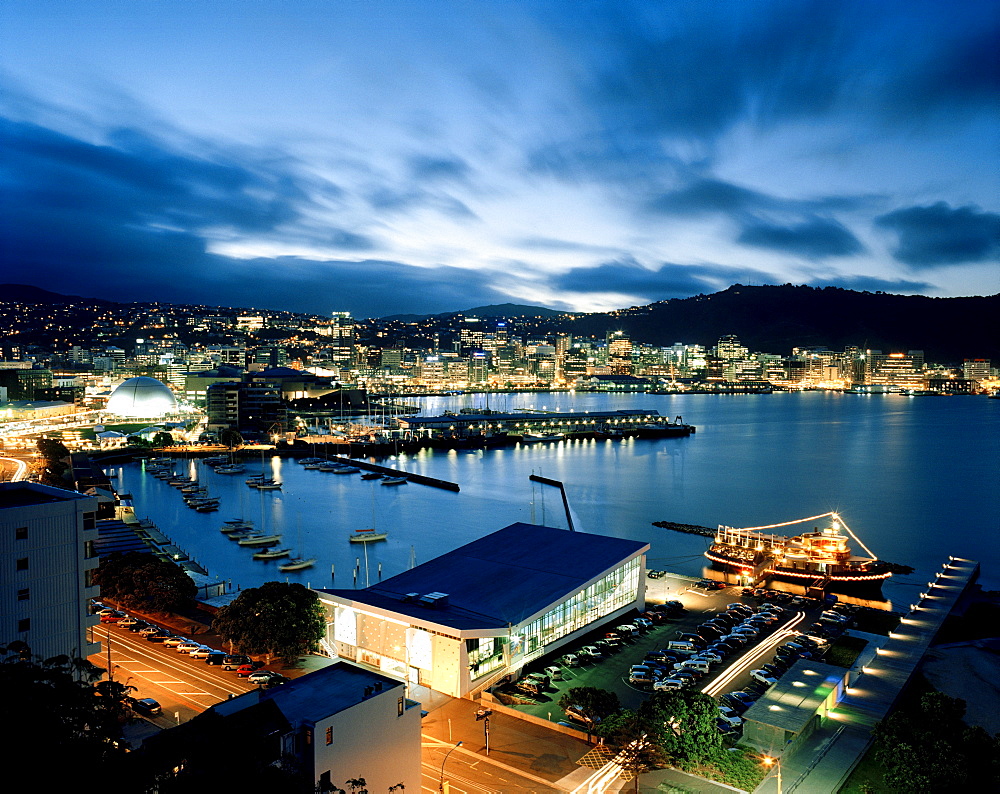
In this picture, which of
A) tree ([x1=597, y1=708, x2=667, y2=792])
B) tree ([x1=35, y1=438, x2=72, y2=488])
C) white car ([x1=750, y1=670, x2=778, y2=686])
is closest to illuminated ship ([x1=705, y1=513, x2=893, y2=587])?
white car ([x1=750, y1=670, x2=778, y2=686])

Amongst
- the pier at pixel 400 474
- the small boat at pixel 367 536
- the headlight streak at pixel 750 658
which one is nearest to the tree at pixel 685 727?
the headlight streak at pixel 750 658

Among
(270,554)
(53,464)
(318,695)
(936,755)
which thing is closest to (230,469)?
(53,464)

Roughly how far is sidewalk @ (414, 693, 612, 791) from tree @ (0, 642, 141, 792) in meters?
2.31

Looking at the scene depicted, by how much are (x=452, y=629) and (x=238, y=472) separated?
1620 cm

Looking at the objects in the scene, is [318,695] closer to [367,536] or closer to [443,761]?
[443,761]

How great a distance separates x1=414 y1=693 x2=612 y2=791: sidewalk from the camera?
421 cm

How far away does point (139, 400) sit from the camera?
96.3 ft

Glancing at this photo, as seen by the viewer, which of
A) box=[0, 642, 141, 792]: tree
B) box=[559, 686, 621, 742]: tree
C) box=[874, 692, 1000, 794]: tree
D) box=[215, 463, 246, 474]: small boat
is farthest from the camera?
box=[215, 463, 246, 474]: small boat

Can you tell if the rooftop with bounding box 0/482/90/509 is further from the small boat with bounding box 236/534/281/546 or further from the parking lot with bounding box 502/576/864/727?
the small boat with bounding box 236/534/281/546

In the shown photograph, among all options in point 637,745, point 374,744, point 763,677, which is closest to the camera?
point 374,744

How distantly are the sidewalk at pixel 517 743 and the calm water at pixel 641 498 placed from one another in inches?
203

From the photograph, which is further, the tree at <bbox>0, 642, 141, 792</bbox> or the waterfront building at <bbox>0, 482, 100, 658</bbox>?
the waterfront building at <bbox>0, 482, 100, 658</bbox>

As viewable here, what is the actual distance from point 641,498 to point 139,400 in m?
22.6

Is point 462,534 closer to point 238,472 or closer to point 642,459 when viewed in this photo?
point 238,472
